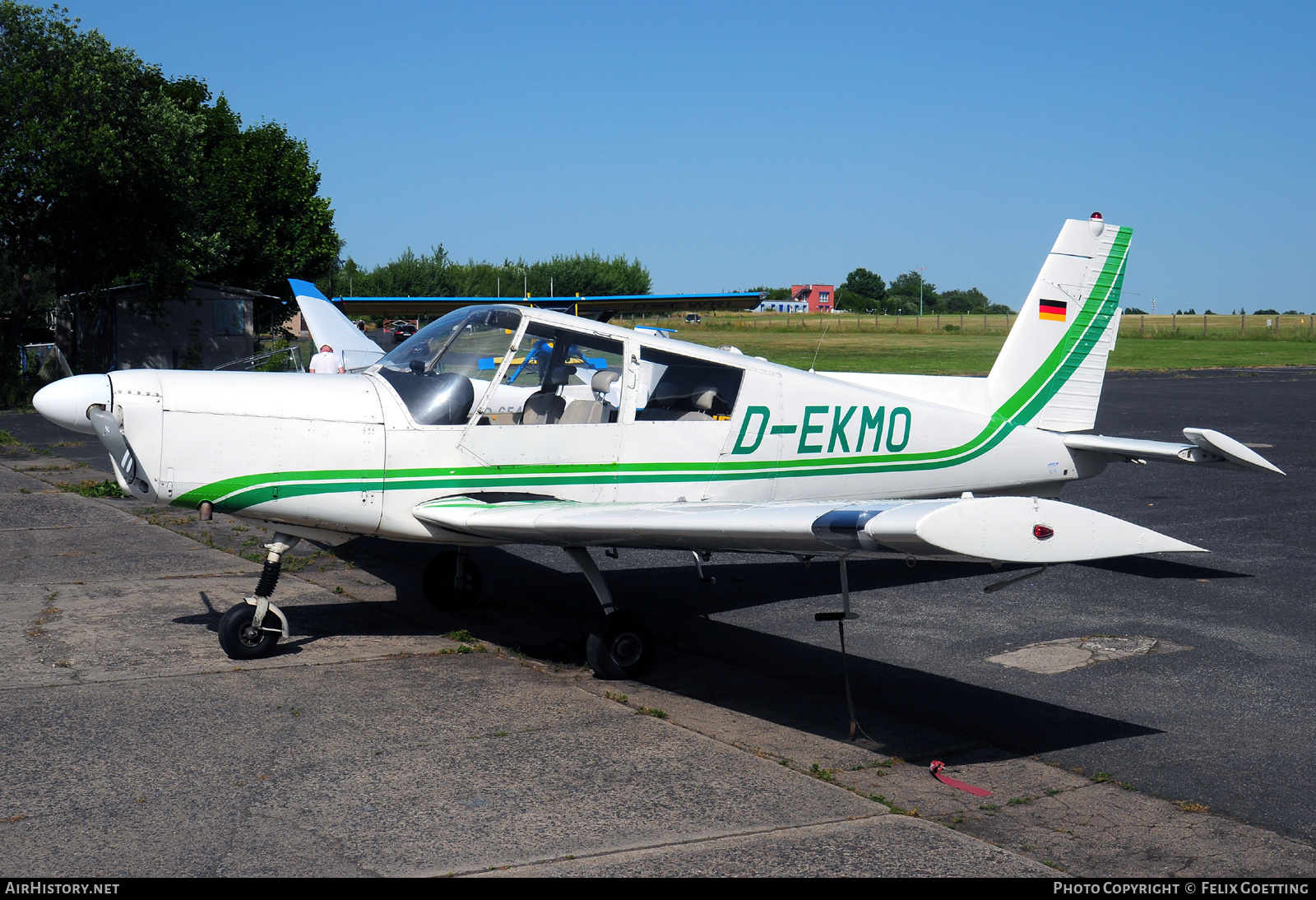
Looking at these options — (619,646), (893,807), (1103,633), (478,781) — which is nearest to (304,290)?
(619,646)

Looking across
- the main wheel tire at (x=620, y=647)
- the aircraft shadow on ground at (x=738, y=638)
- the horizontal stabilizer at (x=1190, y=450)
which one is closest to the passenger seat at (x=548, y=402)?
the main wheel tire at (x=620, y=647)

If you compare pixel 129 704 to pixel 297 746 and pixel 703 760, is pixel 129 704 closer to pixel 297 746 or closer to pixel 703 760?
pixel 297 746

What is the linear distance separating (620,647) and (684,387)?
69.4 inches

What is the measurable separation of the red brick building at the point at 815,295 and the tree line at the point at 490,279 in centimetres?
8011

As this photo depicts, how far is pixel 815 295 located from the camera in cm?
989

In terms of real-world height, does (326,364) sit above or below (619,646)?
above

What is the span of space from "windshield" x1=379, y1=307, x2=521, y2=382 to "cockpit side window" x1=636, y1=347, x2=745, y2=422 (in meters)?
0.88

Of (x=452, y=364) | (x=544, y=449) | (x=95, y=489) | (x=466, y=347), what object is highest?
(x=466, y=347)

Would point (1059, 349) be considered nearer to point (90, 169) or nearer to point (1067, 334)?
point (1067, 334)

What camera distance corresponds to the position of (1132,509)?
1182 centimetres

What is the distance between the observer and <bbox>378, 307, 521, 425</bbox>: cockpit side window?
630 centimetres

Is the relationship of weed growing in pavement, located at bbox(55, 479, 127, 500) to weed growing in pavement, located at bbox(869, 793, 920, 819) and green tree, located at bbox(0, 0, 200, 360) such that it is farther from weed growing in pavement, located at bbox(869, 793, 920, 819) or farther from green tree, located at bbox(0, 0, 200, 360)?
green tree, located at bbox(0, 0, 200, 360)

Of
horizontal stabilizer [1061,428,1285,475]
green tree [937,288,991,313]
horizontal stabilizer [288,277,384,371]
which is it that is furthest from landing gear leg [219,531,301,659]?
green tree [937,288,991,313]

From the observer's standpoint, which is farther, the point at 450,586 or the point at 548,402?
the point at 450,586
